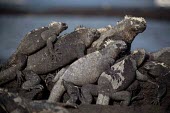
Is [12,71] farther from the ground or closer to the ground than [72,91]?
farther from the ground

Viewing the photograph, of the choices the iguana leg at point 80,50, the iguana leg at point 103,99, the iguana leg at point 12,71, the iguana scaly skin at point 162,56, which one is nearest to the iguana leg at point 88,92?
the iguana leg at point 103,99

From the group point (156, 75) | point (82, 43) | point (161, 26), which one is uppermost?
point (82, 43)

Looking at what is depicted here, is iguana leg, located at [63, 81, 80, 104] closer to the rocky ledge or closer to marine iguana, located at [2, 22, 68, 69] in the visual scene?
the rocky ledge

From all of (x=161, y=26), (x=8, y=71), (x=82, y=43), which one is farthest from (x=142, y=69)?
(x=161, y=26)

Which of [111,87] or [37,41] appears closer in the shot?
[111,87]

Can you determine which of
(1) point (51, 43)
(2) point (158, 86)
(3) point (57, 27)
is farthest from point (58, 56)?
(2) point (158, 86)

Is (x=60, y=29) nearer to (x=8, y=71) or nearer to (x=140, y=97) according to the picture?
(x=8, y=71)

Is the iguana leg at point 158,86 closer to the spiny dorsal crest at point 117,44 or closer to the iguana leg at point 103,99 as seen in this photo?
the spiny dorsal crest at point 117,44

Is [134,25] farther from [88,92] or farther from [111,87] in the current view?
[88,92]
